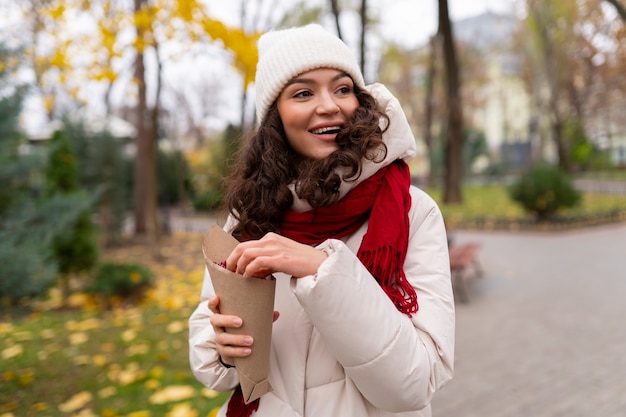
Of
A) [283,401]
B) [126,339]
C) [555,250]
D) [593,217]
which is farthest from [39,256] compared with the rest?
[593,217]

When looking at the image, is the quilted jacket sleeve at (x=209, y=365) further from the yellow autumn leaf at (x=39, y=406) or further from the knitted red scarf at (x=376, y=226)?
the yellow autumn leaf at (x=39, y=406)

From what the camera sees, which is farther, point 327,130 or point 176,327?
point 176,327

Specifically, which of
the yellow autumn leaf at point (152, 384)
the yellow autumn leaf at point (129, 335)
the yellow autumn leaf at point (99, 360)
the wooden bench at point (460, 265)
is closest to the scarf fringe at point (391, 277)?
the yellow autumn leaf at point (152, 384)

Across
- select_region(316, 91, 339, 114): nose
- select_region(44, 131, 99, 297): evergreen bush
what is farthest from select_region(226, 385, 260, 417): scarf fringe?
select_region(44, 131, 99, 297): evergreen bush

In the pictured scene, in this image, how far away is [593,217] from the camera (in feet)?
41.0

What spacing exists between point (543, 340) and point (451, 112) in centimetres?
1168

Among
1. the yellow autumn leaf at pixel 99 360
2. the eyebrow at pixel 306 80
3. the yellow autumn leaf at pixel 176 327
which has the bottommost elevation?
the yellow autumn leaf at pixel 176 327

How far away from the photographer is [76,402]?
11.4 feet

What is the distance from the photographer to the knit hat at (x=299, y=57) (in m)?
1.43

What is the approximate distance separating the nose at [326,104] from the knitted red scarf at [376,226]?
218mm

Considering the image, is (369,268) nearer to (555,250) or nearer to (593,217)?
(555,250)

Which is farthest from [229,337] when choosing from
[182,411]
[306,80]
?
[182,411]

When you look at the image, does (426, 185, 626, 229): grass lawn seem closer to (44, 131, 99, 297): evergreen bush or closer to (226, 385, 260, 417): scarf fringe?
(44, 131, 99, 297): evergreen bush

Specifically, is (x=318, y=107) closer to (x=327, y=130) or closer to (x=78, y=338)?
(x=327, y=130)
